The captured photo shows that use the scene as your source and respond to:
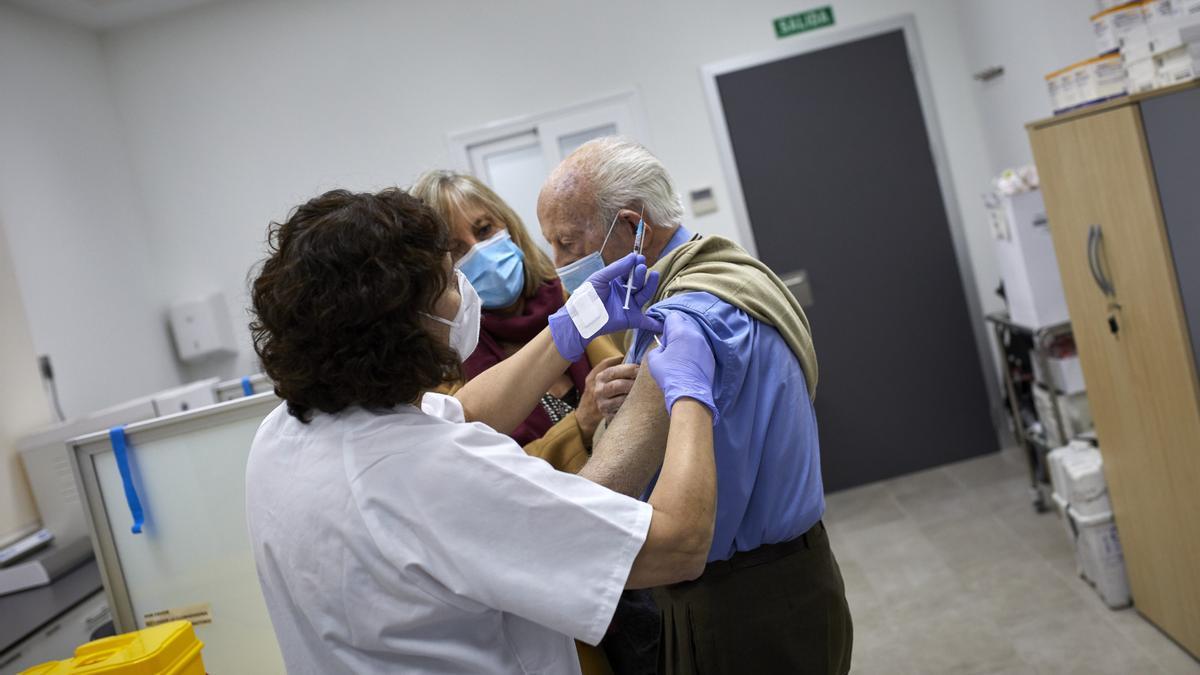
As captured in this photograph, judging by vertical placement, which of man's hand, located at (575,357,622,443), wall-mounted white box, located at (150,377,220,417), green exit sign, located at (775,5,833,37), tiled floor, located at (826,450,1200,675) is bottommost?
tiled floor, located at (826,450,1200,675)

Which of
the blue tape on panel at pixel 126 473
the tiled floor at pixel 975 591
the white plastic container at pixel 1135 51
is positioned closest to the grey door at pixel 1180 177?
the white plastic container at pixel 1135 51

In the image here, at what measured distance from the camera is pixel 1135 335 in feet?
7.97

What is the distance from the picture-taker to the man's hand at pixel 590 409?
1535 mm

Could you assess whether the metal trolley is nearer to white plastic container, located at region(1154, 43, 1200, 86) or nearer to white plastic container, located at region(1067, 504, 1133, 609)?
white plastic container, located at region(1067, 504, 1133, 609)

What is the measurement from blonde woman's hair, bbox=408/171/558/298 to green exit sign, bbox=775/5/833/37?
10.2 ft

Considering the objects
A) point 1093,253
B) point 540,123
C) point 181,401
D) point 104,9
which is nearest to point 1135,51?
point 1093,253

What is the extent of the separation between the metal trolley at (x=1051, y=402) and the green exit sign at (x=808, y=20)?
5.37 feet

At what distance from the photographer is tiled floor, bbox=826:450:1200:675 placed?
2732 mm

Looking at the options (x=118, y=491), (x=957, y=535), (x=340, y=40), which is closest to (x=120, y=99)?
A: (x=340, y=40)

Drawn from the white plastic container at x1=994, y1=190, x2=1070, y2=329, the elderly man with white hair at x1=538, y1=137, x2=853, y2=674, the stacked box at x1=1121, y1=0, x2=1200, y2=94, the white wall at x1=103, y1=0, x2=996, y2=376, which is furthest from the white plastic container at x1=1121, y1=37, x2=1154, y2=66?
the white wall at x1=103, y1=0, x2=996, y2=376

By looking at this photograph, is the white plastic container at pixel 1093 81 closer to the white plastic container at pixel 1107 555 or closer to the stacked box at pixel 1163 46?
the stacked box at pixel 1163 46

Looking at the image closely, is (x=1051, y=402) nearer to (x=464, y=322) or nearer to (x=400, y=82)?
(x=464, y=322)

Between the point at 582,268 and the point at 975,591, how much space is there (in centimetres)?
233

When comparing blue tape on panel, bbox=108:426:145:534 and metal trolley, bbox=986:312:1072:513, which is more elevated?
blue tape on panel, bbox=108:426:145:534
